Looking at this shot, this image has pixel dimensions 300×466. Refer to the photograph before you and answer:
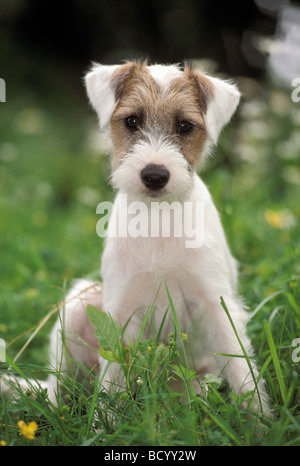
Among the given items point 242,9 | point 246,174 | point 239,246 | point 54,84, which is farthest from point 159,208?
point 54,84

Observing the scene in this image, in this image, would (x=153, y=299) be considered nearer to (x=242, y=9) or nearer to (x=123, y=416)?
(x=123, y=416)

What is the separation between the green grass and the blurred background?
3cm

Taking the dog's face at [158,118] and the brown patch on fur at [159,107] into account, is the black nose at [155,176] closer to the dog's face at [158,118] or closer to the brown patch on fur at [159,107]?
the dog's face at [158,118]

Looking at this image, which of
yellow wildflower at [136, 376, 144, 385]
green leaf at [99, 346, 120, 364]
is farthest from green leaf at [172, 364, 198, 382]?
green leaf at [99, 346, 120, 364]

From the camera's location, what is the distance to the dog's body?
3184 millimetres

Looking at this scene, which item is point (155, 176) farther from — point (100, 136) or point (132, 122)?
point (100, 136)

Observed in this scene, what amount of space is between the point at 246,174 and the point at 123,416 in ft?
15.8

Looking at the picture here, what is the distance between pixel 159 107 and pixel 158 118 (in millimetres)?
68

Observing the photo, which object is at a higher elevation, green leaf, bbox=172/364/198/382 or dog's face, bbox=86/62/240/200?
dog's face, bbox=86/62/240/200

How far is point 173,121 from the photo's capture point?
127 inches

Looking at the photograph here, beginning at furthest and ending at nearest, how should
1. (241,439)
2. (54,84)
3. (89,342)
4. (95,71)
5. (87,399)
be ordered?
(54,84)
(89,342)
(95,71)
(87,399)
(241,439)

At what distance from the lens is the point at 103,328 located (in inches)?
118

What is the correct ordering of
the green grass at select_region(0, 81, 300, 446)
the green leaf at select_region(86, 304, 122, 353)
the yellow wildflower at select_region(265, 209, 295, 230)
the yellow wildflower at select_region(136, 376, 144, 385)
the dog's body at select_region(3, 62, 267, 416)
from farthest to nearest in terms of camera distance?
the yellow wildflower at select_region(265, 209, 295, 230) < the dog's body at select_region(3, 62, 267, 416) < the green leaf at select_region(86, 304, 122, 353) < the yellow wildflower at select_region(136, 376, 144, 385) < the green grass at select_region(0, 81, 300, 446)

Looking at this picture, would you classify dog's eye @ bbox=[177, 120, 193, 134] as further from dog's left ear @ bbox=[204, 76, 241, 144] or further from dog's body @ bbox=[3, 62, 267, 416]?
dog's left ear @ bbox=[204, 76, 241, 144]
